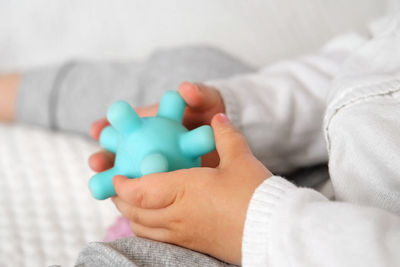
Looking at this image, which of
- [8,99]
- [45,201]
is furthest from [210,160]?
[8,99]

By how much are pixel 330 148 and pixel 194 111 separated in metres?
0.17

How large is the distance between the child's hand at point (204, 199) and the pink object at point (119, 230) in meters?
0.12

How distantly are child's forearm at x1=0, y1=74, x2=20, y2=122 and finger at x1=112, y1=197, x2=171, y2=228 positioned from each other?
0.45 m

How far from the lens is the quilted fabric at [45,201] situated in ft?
1.81

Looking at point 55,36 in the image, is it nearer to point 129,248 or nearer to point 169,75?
point 169,75

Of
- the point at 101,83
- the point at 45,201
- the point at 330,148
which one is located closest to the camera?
the point at 330,148

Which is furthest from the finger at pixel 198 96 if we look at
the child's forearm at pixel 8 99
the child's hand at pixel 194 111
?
the child's forearm at pixel 8 99

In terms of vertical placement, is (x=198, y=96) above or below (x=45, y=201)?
above

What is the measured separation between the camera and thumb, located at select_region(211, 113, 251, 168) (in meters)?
0.40

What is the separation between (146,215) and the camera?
412 mm

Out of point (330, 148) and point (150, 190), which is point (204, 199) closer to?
point (150, 190)

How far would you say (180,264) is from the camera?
0.38 meters

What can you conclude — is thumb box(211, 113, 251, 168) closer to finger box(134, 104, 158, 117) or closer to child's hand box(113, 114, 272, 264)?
child's hand box(113, 114, 272, 264)

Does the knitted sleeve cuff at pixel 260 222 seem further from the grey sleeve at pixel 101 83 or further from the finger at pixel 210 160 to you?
the grey sleeve at pixel 101 83
